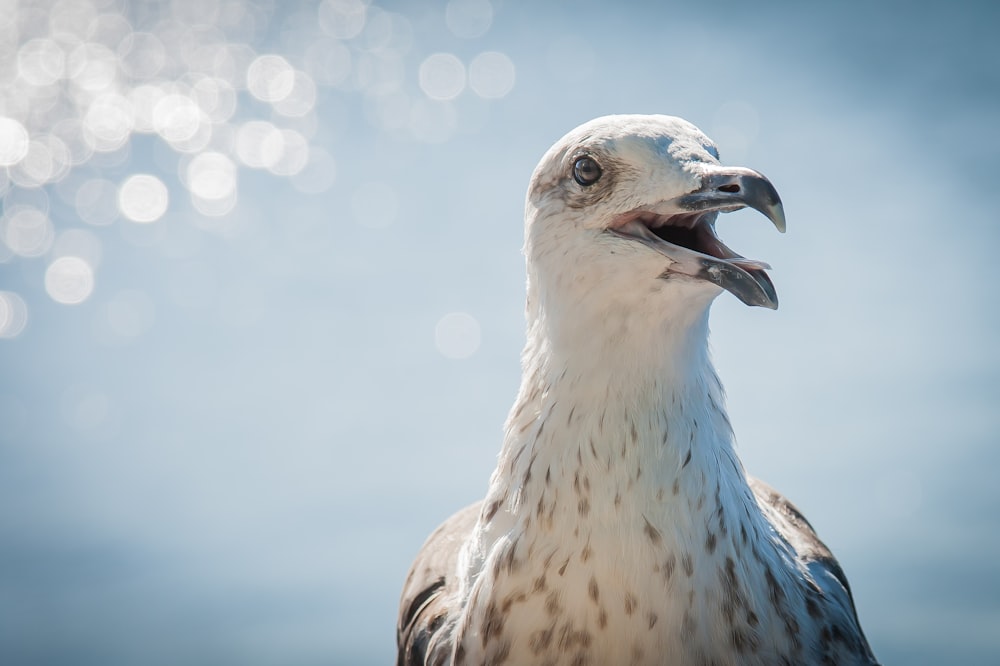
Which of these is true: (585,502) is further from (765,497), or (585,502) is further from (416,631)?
(765,497)

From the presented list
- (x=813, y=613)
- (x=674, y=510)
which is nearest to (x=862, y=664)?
(x=813, y=613)

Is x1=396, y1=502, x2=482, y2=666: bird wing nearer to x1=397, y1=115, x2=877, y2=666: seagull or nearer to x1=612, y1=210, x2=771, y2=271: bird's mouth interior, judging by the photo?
x1=397, y1=115, x2=877, y2=666: seagull

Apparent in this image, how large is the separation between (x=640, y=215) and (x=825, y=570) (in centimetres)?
126

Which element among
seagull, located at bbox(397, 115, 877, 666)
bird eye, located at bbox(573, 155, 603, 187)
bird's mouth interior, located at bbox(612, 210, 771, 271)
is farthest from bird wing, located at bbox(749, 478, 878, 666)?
bird eye, located at bbox(573, 155, 603, 187)

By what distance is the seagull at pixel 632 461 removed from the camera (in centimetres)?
256

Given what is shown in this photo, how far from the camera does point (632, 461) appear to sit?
2.62 metres

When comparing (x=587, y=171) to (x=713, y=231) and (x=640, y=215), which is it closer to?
(x=640, y=215)

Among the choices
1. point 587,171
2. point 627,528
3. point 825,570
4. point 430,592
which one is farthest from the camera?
point 430,592

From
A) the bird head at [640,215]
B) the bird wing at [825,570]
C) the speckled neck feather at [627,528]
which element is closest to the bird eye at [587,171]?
the bird head at [640,215]

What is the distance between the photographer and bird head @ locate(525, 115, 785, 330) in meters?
2.42

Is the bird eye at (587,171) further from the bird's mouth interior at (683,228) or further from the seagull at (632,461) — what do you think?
the bird's mouth interior at (683,228)

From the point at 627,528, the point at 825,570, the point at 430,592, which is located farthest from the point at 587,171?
the point at 430,592

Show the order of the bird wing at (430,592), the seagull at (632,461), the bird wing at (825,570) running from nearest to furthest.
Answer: the seagull at (632,461), the bird wing at (825,570), the bird wing at (430,592)

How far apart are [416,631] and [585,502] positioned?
3.11ft
